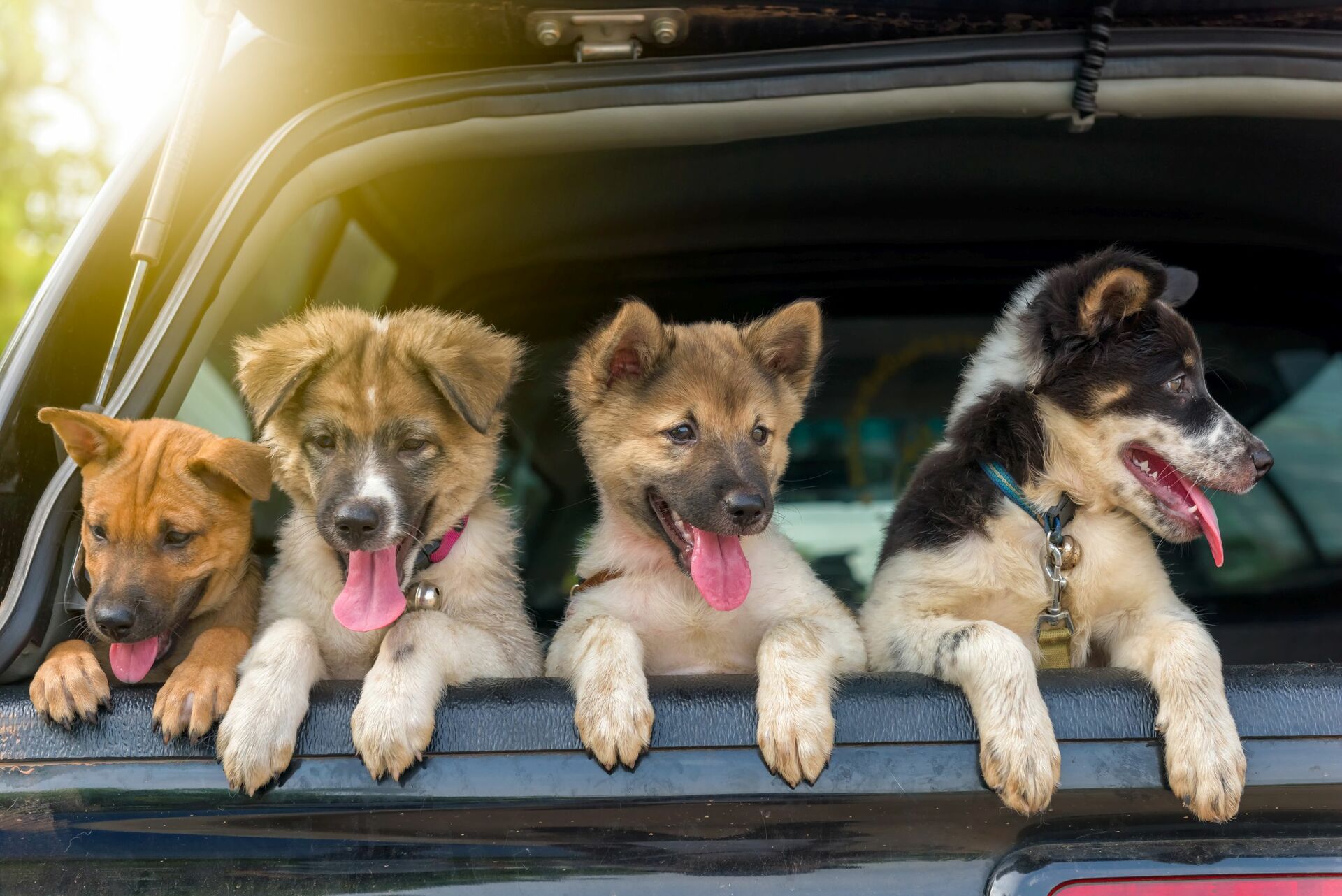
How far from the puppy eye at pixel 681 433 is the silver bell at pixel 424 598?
856 mm

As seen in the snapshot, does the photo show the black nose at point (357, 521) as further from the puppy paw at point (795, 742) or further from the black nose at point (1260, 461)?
the black nose at point (1260, 461)

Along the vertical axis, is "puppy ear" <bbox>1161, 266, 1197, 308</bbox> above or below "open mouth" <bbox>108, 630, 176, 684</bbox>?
above

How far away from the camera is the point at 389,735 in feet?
5.52

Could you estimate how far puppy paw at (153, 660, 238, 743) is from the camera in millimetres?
1778

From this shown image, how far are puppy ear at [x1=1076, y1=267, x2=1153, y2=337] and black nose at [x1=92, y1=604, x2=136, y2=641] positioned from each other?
2.65 m

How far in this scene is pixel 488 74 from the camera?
2748mm

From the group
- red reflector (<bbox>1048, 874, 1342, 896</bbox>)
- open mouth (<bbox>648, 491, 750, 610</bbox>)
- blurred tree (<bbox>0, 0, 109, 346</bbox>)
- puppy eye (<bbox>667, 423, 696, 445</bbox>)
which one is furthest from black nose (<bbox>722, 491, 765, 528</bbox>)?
blurred tree (<bbox>0, 0, 109, 346</bbox>)

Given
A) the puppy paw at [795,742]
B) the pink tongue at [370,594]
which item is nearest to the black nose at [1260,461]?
the puppy paw at [795,742]

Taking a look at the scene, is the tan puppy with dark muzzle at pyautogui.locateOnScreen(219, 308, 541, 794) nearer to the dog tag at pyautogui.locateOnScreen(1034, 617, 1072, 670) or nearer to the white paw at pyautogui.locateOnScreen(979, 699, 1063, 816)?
the white paw at pyautogui.locateOnScreen(979, 699, 1063, 816)

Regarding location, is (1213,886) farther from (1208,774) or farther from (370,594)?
(370,594)

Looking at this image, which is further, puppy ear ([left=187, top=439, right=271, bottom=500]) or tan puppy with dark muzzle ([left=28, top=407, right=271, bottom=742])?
puppy ear ([left=187, top=439, right=271, bottom=500])

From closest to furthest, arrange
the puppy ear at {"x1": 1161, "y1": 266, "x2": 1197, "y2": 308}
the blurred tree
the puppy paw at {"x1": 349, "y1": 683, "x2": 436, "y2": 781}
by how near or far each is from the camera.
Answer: the puppy paw at {"x1": 349, "y1": 683, "x2": 436, "y2": 781} < the puppy ear at {"x1": 1161, "y1": 266, "x2": 1197, "y2": 308} < the blurred tree

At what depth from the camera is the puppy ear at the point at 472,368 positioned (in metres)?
2.66

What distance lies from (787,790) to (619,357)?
1.84 metres
